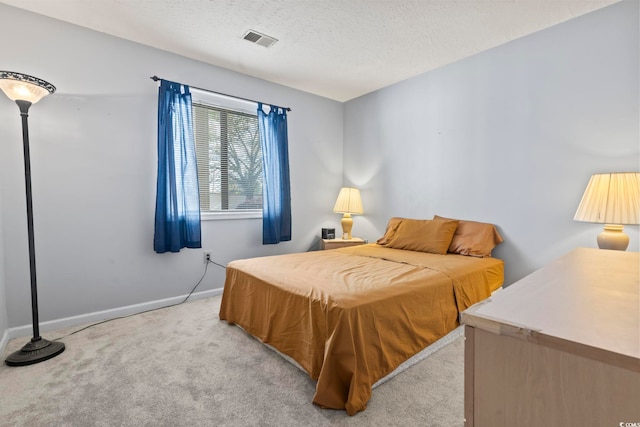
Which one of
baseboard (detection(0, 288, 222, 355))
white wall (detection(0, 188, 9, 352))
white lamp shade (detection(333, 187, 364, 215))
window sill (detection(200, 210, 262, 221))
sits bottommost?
baseboard (detection(0, 288, 222, 355))

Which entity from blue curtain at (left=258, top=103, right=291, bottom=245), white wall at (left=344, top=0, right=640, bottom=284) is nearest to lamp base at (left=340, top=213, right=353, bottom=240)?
white wall at (left=344, top=0, right=640, bottom=284)

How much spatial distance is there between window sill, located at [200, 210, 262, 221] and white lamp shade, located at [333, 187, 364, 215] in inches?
42.6

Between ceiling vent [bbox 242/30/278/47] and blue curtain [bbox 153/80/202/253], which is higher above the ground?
ceiling vent [bbox 242/30/278/47]

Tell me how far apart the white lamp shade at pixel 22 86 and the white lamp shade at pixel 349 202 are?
9.85ft

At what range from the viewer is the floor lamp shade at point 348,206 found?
3.97 m

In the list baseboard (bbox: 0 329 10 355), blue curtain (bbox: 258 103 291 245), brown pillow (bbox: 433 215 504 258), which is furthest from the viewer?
blue curtain (bbox: 258 103 291 245)

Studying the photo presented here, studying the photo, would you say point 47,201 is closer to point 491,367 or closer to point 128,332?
point 128,332

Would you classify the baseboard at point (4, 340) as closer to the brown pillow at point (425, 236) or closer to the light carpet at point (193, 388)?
the light carpet at point (193, 388)

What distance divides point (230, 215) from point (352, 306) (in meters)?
2.32

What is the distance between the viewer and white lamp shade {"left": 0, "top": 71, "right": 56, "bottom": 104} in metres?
1.82

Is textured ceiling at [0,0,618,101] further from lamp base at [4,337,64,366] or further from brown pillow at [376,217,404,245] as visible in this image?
lamp base at [4,337,64,366]

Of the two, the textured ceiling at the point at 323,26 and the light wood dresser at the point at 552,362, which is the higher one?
the textured ceiling at the point at 323,26

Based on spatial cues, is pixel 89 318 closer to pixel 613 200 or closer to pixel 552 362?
pixel 552 362

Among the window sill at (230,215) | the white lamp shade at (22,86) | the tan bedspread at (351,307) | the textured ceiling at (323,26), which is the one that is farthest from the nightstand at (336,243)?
the white lamp shade at (22,86)
